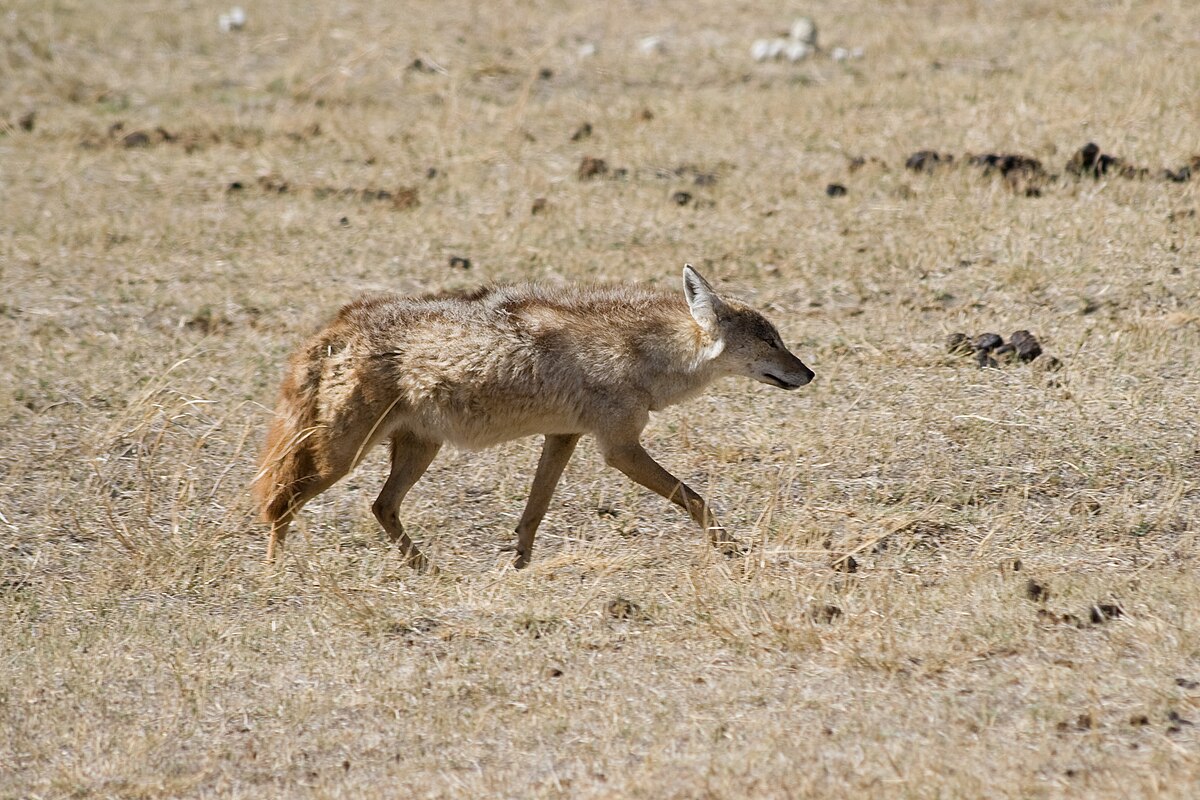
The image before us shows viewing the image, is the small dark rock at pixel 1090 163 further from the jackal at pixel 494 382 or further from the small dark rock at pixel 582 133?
the jackal at pixel 494 382

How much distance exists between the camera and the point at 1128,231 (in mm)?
10742

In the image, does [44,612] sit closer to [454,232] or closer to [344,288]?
[344,288]

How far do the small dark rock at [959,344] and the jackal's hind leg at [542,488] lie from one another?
290 centimetres

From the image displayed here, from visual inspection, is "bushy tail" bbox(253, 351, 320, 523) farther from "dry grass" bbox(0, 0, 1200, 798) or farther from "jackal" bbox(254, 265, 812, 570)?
"dry grass" bbox(0, 0, 1200, 798)

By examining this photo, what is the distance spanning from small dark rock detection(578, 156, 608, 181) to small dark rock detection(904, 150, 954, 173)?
246cm

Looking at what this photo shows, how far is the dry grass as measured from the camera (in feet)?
17.6

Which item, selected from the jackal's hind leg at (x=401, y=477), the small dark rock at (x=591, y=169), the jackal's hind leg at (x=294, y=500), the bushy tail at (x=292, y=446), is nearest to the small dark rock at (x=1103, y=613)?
the jackal's hind leg at (x=401, y=477)

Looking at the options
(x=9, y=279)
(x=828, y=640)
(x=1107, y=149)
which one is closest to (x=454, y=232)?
(x=9, y=279)

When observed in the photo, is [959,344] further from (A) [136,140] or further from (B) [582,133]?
(A) [136,140]

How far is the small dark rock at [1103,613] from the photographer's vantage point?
19.5 ft

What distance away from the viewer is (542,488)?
24.6 feet

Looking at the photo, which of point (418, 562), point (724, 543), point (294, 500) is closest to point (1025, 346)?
point (724, 543)

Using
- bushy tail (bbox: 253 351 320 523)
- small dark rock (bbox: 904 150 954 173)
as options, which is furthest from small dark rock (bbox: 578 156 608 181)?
bushy tail (bbox: 253 351 320 523)

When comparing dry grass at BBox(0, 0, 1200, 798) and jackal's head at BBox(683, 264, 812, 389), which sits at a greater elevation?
jackal's head at BBox(683, 264, 812, 389)
